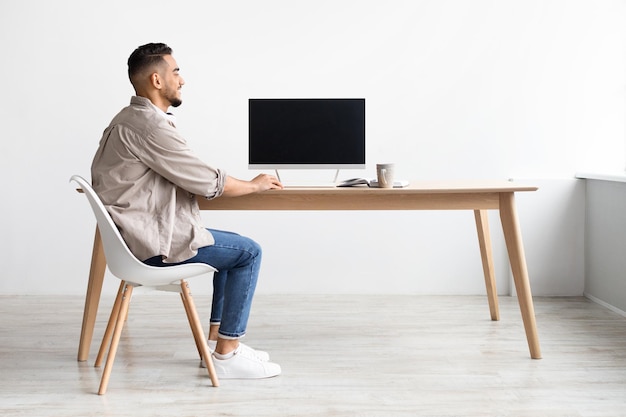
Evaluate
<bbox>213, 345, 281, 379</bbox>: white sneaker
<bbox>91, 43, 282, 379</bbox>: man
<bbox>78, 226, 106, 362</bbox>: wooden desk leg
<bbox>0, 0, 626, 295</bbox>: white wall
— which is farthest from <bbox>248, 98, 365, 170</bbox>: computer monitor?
<bbox>0, 0, 626, 295</bbox>: white wall

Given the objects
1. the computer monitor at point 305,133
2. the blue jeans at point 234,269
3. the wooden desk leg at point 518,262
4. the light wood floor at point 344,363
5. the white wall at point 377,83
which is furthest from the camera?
the white wall at point 377,83

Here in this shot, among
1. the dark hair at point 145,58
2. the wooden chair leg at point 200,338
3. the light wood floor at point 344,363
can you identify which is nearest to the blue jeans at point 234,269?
the wooden chair leg at point 200,338

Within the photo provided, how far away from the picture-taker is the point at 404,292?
14.0 ft

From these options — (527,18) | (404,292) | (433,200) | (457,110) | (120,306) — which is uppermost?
(527,18)

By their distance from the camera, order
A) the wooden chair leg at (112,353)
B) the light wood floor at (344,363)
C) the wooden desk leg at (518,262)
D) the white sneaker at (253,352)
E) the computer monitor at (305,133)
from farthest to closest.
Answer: the computer monitor at (305,133)
the wooden desk leg at (518,262)
the white sneaker at (253,352)
the wooden chair leg at (112,353)
the light wood floor at (344,363)

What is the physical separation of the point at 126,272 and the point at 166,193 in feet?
1.02

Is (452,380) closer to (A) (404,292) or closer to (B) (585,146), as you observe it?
(A) (404,292)

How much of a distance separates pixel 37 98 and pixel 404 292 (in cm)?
232

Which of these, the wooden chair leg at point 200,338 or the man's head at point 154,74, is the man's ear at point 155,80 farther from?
Answer: the wooden chair leg at point 200,338

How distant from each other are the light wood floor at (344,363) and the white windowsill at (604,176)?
26.3 inches

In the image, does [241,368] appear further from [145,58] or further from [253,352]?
[145,58]

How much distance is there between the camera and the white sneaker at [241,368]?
271cm

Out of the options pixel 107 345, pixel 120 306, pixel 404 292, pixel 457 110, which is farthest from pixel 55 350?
pixel 457 110

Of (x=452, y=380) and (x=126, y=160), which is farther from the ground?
(x=126, y=160)
